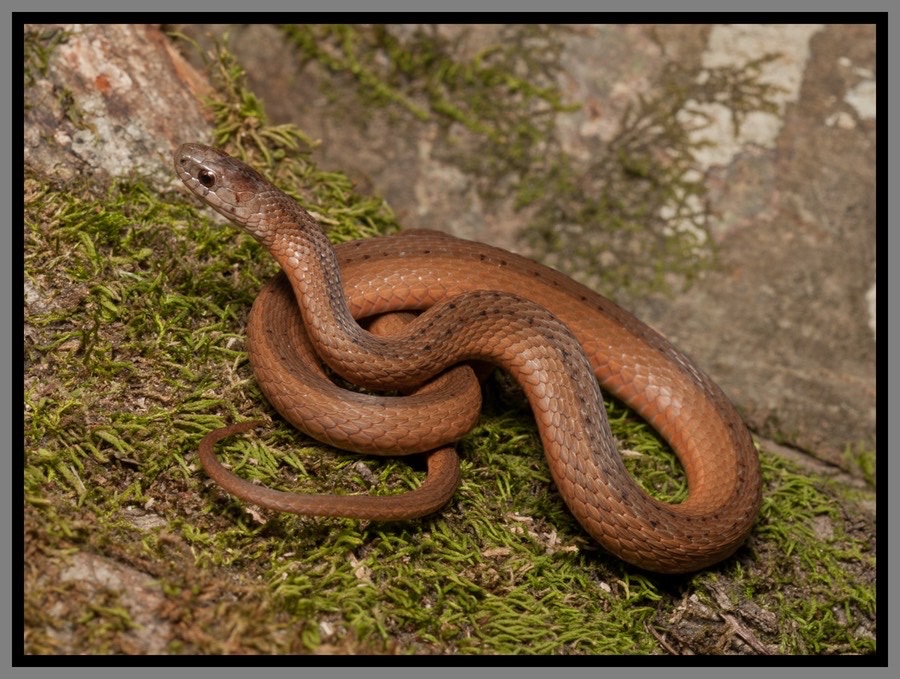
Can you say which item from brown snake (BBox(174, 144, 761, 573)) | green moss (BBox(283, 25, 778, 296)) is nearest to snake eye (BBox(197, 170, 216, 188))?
brown snake (BBox(174, 144, 761, 573))

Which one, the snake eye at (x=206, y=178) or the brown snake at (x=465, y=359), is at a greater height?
the snake eye at (x=206, y=178)

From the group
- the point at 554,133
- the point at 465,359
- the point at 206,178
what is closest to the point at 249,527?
the point at 465,359

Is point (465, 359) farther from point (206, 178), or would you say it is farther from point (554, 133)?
point (554, 133)

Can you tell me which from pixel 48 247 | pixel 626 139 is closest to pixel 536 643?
pixel 48 247

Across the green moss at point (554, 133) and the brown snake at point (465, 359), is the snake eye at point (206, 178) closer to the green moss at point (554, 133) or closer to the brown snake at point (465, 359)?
the brown snake at point (465, 359)

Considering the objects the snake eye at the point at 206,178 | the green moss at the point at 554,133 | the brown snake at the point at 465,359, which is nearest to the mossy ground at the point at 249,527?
the brown snake at the point at 465,359

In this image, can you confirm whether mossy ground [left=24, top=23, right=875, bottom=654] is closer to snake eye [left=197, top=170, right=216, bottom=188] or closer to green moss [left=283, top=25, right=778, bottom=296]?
snake eye [left=197, top=170, right=216, bottom=188]
